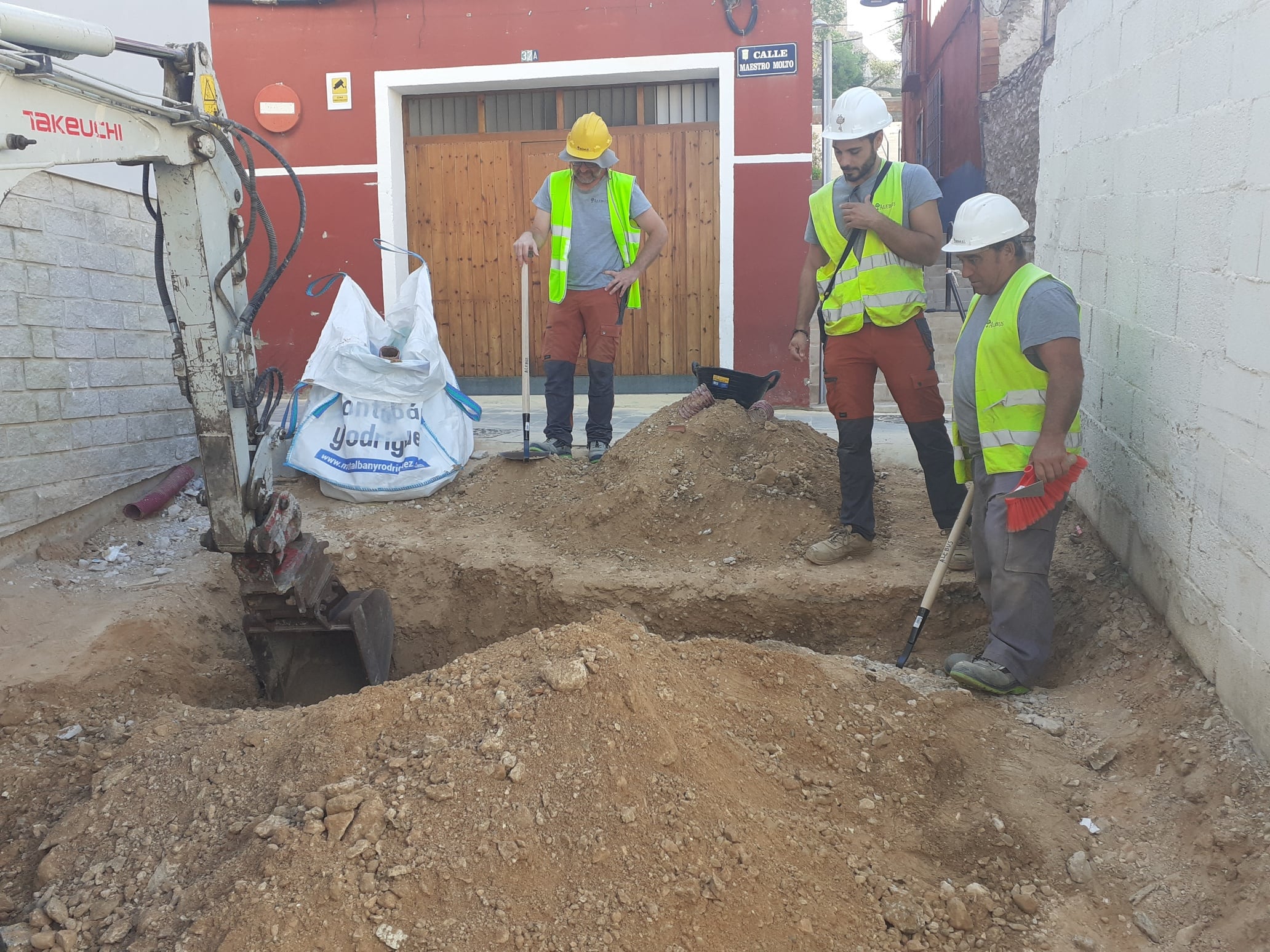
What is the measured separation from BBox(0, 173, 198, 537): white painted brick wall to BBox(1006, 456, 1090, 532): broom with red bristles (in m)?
4.42

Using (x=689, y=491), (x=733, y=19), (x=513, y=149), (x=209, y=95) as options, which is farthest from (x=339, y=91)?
(x=209, y=95)

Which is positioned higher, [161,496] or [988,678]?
[161,496]

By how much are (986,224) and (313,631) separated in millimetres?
3000

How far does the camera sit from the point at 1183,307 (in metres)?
3.35

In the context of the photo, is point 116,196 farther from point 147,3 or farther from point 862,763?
point 862,763

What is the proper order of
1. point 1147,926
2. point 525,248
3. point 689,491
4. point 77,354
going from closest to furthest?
1. point 1147,926
2. point 77,354
3. point 689,491
4. point 525,248

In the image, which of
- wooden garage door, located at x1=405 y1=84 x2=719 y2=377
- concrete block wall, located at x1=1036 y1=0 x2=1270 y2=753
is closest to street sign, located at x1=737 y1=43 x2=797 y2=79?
wooden garage door, located at x1=405 y1=84 x2=719 y2=377

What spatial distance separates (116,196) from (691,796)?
4.80 m

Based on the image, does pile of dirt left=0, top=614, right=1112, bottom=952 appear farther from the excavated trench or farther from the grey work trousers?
the excavated trench

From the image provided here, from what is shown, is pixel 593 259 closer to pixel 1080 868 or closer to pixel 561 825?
pixel 561 825

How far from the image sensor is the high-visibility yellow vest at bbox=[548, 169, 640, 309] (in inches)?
232

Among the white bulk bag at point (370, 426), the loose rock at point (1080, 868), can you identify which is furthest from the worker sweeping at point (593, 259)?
the loose rock at point (1080, 868)

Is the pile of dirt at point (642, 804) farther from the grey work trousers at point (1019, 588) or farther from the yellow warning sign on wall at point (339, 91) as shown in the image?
the yellow warning sign on wall at point (339, 91)

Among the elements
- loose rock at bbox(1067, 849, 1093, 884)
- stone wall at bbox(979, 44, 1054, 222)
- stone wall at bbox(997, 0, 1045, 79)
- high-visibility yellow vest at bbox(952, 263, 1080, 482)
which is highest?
stone wall at bbox(997, 0, 1045, 79)
